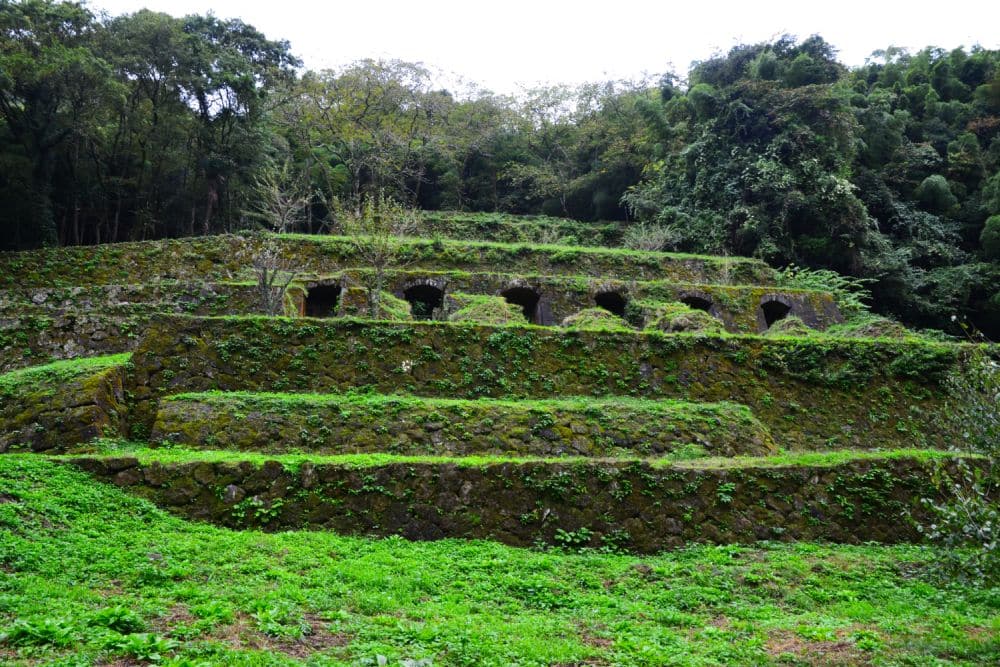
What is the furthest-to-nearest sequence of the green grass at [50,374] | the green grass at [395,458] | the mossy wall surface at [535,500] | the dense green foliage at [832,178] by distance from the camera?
the dense green foliage at [832,178], the green grass at [50,374], the green grass at [395,458], the mossy wall surface at [535,500]

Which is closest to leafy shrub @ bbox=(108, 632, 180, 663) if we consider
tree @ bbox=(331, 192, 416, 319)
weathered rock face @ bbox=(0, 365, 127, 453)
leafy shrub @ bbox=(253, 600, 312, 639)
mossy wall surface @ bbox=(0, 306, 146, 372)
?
leafy shrub @ bbox=(253, 600, 312, 639)

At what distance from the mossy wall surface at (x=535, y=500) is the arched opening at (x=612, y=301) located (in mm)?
10354

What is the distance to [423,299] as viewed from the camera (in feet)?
62.8

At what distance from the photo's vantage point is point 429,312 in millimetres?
18969

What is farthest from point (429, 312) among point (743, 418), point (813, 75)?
point (813, 75)

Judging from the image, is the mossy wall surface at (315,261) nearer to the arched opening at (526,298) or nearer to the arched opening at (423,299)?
the arched opening at (423,299)

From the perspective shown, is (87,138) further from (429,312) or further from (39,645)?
(39,645)

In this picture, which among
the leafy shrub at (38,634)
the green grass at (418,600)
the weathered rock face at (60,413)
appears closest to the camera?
the leafy shrub at (38,634)

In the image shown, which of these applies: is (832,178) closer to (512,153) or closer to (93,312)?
(512,153)

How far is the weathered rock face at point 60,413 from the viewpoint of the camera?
8.91m

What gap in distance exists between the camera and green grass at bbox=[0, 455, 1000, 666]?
4473 mm

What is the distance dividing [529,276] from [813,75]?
54.7 feet

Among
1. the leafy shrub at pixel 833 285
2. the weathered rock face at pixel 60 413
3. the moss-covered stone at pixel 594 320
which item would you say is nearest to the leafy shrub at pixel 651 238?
the leafy shrub at pixel 833 285

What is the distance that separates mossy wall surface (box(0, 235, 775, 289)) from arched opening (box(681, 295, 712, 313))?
7.02 ft
